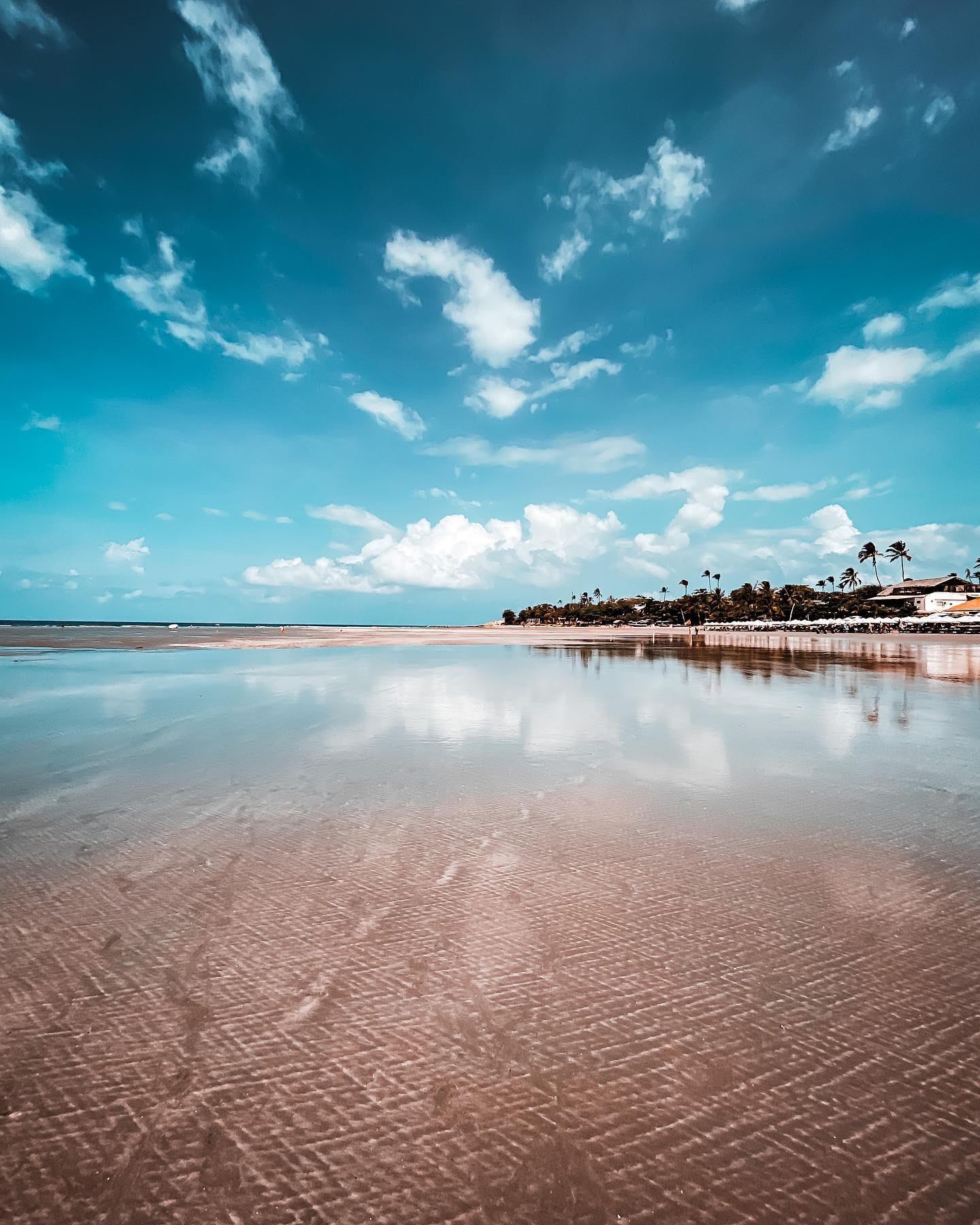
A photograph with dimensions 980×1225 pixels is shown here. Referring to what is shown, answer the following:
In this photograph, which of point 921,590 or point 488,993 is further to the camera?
point 921,590

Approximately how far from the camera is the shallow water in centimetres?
232

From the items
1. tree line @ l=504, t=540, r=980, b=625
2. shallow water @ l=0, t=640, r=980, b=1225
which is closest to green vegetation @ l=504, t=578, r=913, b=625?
tree line @ l=504, t=540, r=980, b=625

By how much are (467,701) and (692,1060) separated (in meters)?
11.9

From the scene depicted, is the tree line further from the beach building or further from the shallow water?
the shallow water

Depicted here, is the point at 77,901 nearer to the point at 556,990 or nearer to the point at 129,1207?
the point at 129,1207

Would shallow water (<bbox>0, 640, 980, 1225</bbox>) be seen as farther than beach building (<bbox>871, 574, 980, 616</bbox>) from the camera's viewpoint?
No

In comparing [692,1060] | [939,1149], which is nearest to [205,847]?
[692,1060]

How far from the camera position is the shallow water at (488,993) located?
91.4 inches

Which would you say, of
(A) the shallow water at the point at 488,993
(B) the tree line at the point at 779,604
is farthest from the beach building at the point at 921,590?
(A) the shallow water at the point at 488,993

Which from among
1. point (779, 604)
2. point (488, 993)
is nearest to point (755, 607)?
point (779, 604)

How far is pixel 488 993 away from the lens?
11.2ft

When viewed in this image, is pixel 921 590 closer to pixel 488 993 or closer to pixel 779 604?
pixel 779 604

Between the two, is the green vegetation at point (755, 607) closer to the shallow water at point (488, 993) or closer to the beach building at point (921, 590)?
the beach building at point (921, 590)

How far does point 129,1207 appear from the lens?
2178mm
